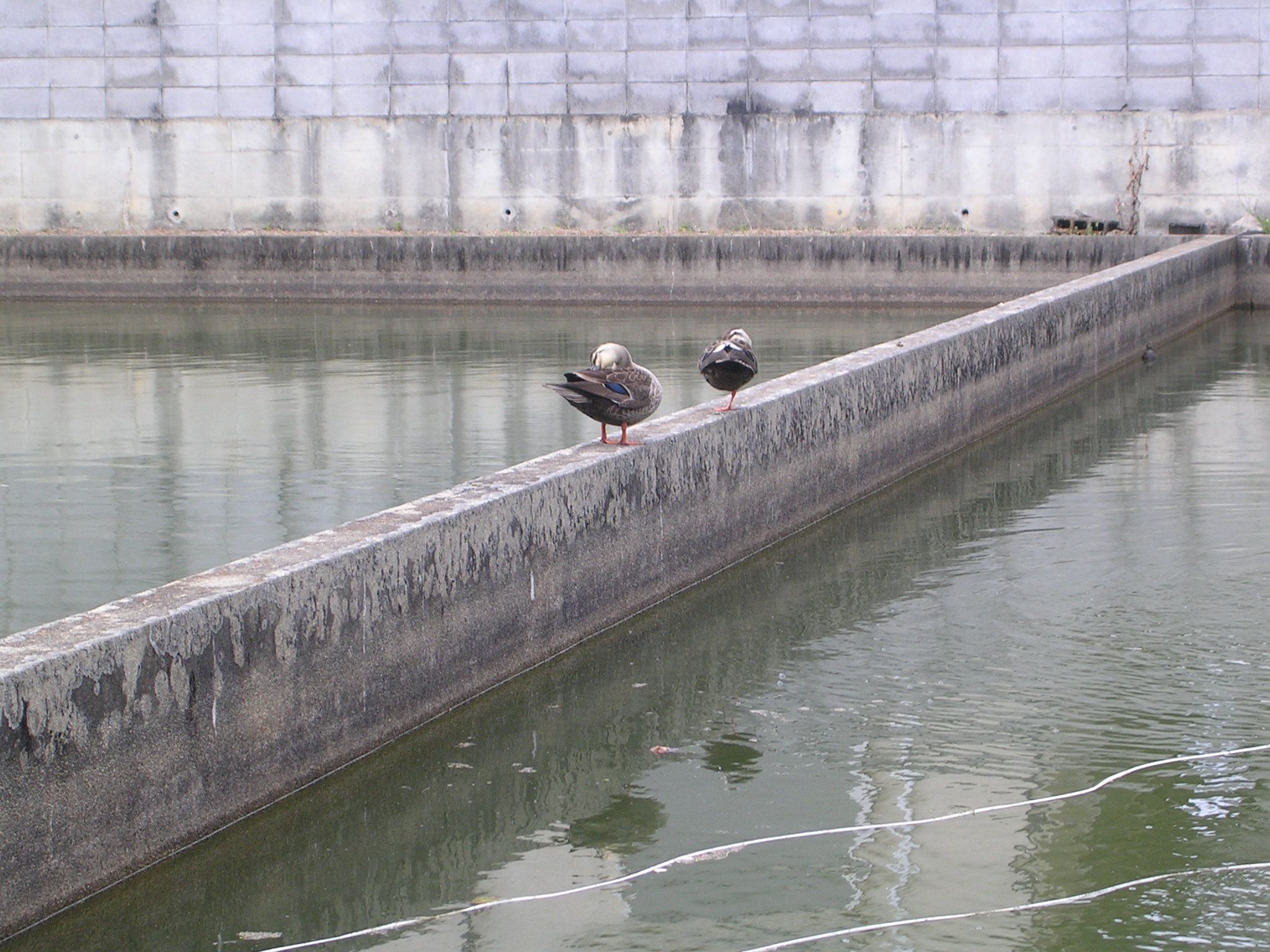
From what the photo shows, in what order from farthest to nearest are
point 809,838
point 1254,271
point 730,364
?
1. point 1254,271
2. point 730,364
3. point 809,838

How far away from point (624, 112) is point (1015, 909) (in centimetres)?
1755

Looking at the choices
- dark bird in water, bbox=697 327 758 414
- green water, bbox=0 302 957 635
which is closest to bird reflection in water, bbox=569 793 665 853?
dark bird in water, bbox=697 327 758 414

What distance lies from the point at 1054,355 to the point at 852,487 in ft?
12.8

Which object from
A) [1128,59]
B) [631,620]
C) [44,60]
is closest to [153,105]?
[44,60]

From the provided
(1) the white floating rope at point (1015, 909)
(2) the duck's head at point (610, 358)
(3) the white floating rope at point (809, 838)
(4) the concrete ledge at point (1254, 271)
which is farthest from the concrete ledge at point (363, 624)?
(4) the concrete ledge at point (1254, 271)

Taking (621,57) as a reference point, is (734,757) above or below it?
below

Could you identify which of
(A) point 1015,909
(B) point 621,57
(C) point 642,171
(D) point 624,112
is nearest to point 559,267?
(C) point 642,171

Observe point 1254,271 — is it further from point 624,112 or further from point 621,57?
point 621,57

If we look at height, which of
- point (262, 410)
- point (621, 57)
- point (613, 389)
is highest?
point (621, 57)

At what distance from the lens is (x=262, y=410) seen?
12188 mm

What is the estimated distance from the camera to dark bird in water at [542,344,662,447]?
6.38 metres

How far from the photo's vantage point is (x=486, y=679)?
5.76 metres

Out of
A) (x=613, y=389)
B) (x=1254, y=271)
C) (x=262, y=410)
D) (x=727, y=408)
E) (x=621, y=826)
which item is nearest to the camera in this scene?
(x=621, y=826)

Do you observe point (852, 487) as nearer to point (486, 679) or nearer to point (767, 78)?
point (486, 679)
